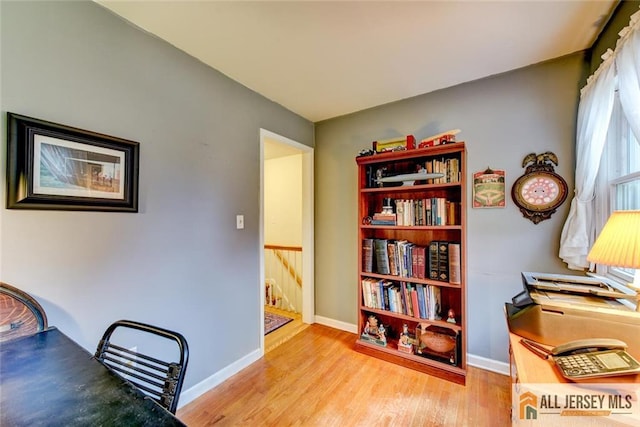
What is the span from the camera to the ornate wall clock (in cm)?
182

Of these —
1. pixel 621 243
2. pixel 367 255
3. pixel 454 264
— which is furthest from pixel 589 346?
pixel 367 255

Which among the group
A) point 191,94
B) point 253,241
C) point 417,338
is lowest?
point 417,338

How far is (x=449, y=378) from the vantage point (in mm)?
1901

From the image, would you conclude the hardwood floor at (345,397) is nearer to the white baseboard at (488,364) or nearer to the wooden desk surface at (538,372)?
the white baseboard at (488,364)

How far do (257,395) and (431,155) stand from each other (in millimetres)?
2243

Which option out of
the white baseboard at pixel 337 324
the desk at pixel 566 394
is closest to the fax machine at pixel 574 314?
the desk at pixel 566 394

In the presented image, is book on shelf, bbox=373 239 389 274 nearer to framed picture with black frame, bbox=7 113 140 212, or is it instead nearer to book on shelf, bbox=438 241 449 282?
book on shelf, bbox=438 241 449 282

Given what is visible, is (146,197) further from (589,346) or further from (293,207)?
(293,207)

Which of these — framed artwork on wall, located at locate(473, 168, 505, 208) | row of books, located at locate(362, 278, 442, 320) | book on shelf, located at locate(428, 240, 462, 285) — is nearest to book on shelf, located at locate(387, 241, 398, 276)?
row of books, located at locate(362, 278, 442, 320)

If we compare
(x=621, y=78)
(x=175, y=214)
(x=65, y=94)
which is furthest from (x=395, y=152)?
(x=65, y=94)

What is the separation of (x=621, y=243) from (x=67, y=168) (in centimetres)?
236

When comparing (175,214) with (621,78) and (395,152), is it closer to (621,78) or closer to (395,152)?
(395,152)

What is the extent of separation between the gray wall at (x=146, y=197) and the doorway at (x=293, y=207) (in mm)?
417

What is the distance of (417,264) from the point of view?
2113 mm
